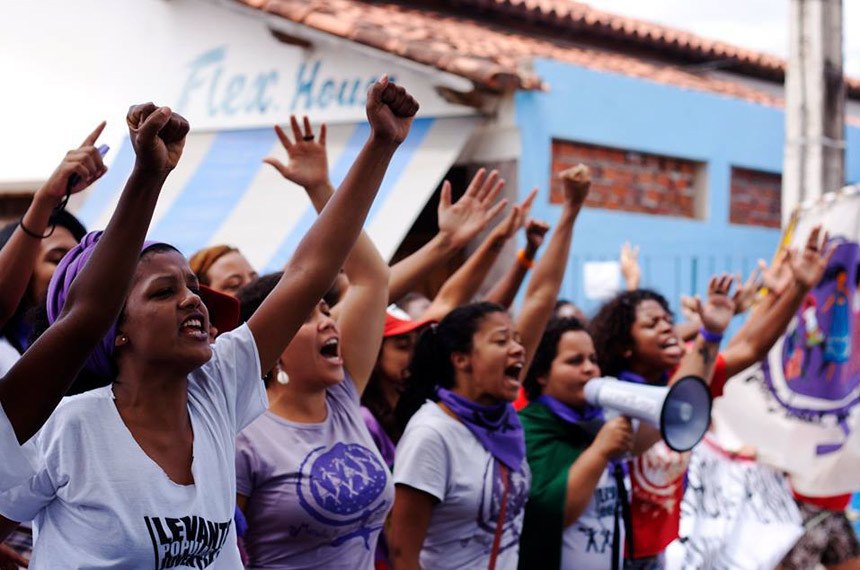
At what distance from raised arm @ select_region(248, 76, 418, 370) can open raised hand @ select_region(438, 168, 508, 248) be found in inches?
56.5

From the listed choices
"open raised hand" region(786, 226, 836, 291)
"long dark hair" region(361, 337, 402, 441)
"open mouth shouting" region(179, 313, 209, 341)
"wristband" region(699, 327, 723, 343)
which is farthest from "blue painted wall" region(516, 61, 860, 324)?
"open mouth shouting" region(179, 313, 209, 341)

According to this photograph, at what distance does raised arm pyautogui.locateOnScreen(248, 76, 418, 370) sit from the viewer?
8.27 feet

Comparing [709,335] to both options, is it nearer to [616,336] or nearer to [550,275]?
[616,336]

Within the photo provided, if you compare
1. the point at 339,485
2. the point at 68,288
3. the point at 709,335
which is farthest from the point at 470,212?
the point at 68,288

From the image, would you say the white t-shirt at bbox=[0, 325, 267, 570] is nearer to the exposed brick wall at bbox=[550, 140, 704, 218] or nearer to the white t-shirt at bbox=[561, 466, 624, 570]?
the white t-shirt at bbox=[561, 466, 624, 570]

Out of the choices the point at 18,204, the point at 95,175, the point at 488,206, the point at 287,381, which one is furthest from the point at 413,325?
the point at 18,204

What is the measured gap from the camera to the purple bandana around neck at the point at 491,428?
11.8 feet

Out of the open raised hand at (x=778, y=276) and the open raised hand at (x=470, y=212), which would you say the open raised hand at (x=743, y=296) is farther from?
the open raised hand at (x=470, y=212)

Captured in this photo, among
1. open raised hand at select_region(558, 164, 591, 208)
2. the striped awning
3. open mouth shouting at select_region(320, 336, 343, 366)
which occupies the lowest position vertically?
open mouth shouting at select_region(320, 336, 343, 366)

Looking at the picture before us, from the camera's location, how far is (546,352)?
4305 mm

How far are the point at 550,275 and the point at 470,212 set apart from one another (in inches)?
13.7

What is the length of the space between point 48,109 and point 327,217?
22.7ft

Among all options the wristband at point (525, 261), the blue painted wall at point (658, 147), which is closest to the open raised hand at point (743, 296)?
the wristband at point (525, 261)

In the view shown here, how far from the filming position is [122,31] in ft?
28.1
